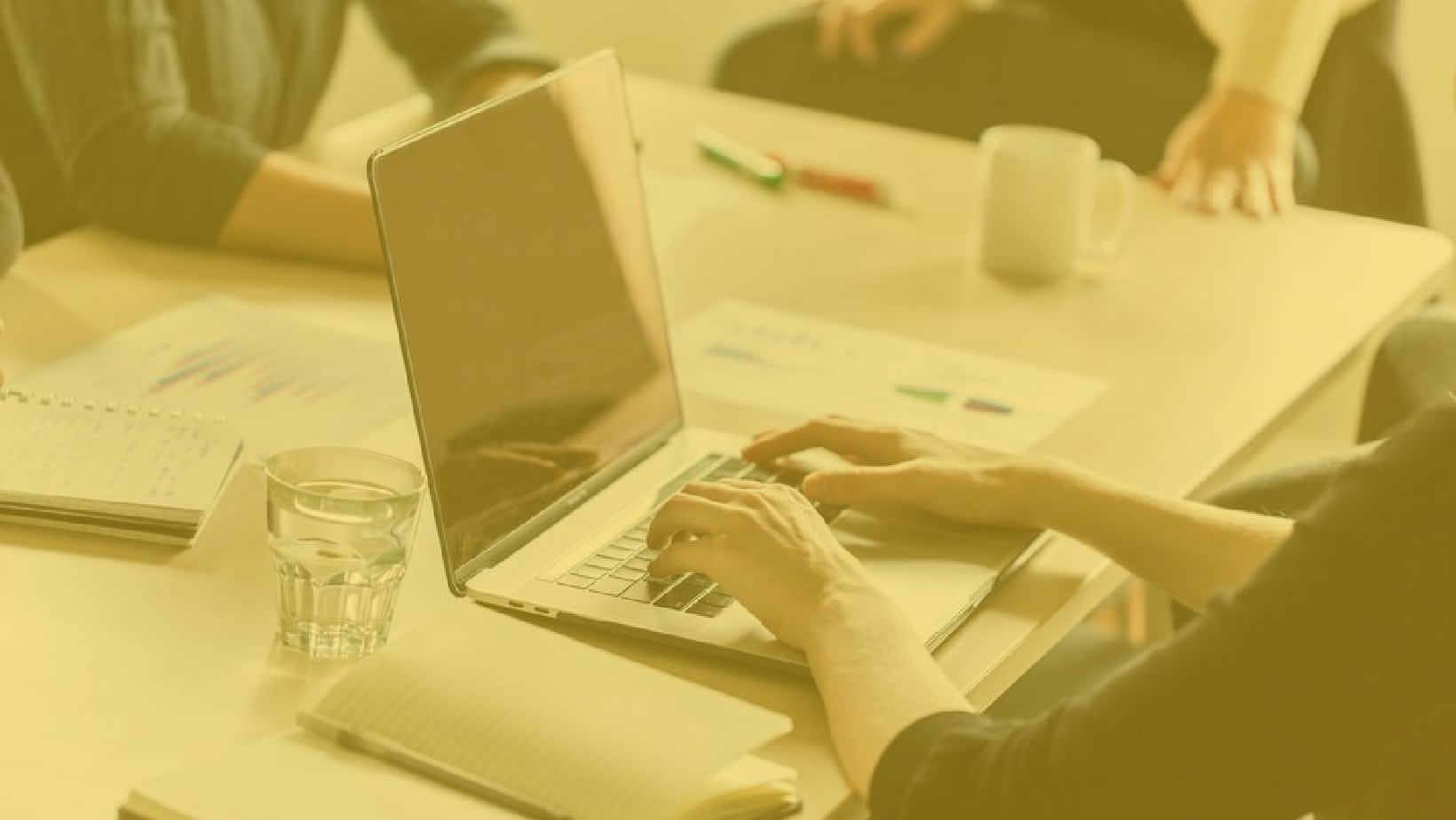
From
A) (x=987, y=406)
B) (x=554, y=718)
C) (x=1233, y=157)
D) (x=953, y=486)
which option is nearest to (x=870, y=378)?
(x=987, y=406)

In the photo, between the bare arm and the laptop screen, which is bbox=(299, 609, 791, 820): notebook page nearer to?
the laptop screen

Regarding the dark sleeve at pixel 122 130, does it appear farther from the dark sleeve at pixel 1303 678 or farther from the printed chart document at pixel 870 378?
the dark sleeve at pixel 1303 678

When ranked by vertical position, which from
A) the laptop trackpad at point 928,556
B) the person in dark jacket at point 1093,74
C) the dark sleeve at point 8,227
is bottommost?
the person in dark jacket at point 1093,74

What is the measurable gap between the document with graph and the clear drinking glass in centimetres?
26

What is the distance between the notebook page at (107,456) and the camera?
124 cm

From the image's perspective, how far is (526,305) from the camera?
1.28 m

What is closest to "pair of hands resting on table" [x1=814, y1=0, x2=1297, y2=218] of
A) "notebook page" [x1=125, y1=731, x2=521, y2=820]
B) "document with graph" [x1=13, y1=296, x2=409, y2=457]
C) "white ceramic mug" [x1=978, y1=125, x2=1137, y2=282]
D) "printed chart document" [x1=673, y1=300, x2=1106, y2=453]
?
"white ceramic mug" [x1=978, y1=125, x2=1137, y2=282]

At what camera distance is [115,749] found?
3.31 feet

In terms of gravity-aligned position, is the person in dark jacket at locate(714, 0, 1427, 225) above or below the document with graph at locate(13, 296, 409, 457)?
below

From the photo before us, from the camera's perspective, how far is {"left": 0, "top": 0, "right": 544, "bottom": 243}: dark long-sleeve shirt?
175cm

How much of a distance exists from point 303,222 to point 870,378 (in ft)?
1.76

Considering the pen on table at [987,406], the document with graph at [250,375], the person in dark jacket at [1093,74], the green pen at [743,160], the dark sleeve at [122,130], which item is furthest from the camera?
the person in dark jacket at [1093,74]

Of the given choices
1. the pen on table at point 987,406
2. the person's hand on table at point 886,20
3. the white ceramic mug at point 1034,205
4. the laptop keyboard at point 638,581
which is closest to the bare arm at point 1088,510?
the laptop keyboard at point 638,581

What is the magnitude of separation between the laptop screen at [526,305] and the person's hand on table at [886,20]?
1.33 meters
